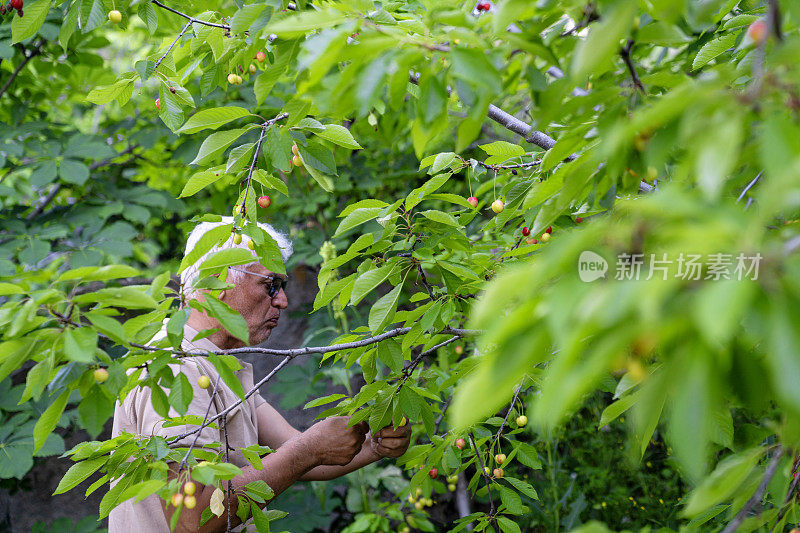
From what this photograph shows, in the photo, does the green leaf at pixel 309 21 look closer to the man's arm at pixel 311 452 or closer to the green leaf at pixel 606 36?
the green leaf at pixel 606 36

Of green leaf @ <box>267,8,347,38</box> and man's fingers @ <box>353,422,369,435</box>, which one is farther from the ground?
green leaf @ <box>267,8,347,38</box>

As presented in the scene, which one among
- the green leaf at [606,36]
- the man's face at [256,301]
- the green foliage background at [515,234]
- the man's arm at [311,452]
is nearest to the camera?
the green foliage background at [515,234]

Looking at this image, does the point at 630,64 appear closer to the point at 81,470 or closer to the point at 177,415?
the point at 81,470

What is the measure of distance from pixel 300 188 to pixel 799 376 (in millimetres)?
3650

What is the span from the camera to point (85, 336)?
1019mm

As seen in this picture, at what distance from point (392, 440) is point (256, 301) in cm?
69

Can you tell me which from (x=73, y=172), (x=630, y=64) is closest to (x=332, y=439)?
(x=630, y=64)

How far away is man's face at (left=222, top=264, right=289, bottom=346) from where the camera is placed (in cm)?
216

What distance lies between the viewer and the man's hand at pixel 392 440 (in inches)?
77.6

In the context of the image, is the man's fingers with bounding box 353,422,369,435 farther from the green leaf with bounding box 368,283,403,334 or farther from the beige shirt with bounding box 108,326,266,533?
the green leaf with bounding box 368,283,403,334

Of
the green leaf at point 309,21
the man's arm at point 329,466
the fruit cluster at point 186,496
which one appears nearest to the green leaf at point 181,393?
the fruit cluster at point 186,496

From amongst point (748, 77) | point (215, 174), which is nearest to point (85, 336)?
point (215, 174)

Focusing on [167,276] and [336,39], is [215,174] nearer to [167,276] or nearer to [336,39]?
[167,276]

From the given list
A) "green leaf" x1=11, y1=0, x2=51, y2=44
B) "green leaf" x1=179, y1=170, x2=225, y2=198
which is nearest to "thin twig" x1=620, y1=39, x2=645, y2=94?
"green leaf" x1=179, y1=170, x2=225, y2=198
